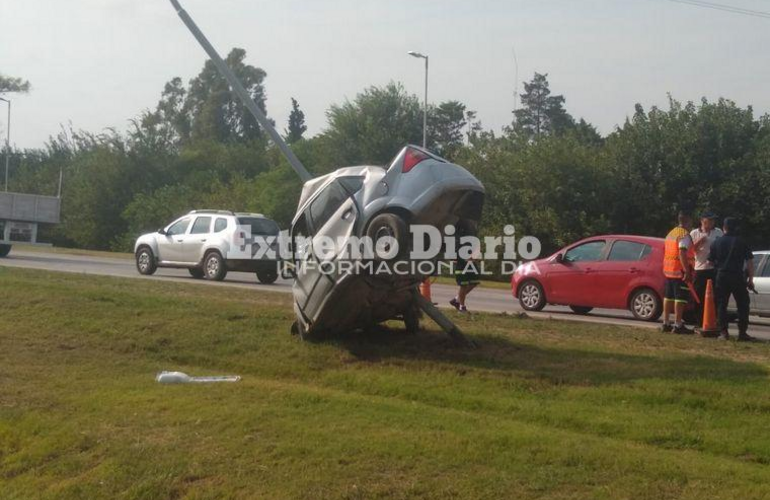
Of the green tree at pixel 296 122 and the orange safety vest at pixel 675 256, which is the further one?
the green tree at pixel 296 122

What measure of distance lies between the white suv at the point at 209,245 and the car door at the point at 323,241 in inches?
429

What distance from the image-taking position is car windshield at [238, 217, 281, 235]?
22.5 meters

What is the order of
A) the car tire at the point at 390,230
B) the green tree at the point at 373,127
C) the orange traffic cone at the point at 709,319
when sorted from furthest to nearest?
the green tree at the point at 373,127
the orange traffic cone at the point at 709,319
the car tire at the point at 390,230

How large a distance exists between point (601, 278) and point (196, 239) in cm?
1021

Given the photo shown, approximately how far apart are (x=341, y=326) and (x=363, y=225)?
5.03 feet

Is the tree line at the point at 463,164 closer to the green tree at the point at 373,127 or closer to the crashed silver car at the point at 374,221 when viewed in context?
the green tree at the point at 373,127

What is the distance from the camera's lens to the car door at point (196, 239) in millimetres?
22500

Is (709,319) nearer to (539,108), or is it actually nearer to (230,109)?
(539,108)

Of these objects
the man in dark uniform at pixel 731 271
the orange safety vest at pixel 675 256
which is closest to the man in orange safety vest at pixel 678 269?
the orange safety vest at pixel 675 256

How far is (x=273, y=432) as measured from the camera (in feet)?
24.5

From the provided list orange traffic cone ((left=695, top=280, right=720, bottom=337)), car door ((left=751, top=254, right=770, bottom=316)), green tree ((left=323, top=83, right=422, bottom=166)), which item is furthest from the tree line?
orange traffic cone ((left=695, top=280, right=720, bottom=337))

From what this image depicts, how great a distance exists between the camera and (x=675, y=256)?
13.1 metres

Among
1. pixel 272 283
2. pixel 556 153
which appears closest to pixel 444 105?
pixel 556 153

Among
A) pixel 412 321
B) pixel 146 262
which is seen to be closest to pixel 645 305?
pixel 412 321
